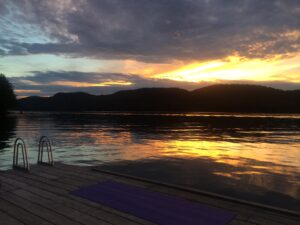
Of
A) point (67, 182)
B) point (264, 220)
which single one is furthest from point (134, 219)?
point (67, 182)

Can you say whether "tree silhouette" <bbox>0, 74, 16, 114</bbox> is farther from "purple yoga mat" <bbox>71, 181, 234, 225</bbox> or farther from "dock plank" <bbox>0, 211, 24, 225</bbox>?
"dock plank" <bbox>0, 211, 24, 225</bbox>

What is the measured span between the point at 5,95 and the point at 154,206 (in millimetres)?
103465

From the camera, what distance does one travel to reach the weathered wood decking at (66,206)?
6.60 m

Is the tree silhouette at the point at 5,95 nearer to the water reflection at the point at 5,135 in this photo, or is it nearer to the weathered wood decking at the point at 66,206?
the water reflection at the point at 5,135

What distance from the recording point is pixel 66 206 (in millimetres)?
7445

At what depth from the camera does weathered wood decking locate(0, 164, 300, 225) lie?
6.60 metres

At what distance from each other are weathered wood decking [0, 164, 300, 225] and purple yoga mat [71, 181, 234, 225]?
0.94ft

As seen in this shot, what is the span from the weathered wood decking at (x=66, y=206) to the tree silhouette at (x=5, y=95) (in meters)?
98.0

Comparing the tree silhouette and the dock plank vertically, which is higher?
the tree silhouette

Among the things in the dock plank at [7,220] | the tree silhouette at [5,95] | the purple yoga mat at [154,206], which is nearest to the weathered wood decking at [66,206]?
the dock plank at [7,220]

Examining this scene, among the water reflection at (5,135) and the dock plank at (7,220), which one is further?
the water reflection at (5,135)

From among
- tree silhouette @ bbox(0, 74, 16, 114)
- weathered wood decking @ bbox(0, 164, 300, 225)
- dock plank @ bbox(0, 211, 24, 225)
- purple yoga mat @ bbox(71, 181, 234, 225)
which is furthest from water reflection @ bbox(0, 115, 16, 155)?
tree silhouette @ bbox(0, 74, 16, 114)

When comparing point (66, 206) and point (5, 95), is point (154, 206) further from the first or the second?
point (5, 95)

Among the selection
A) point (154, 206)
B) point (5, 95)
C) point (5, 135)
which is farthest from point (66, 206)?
point (5, 95)
